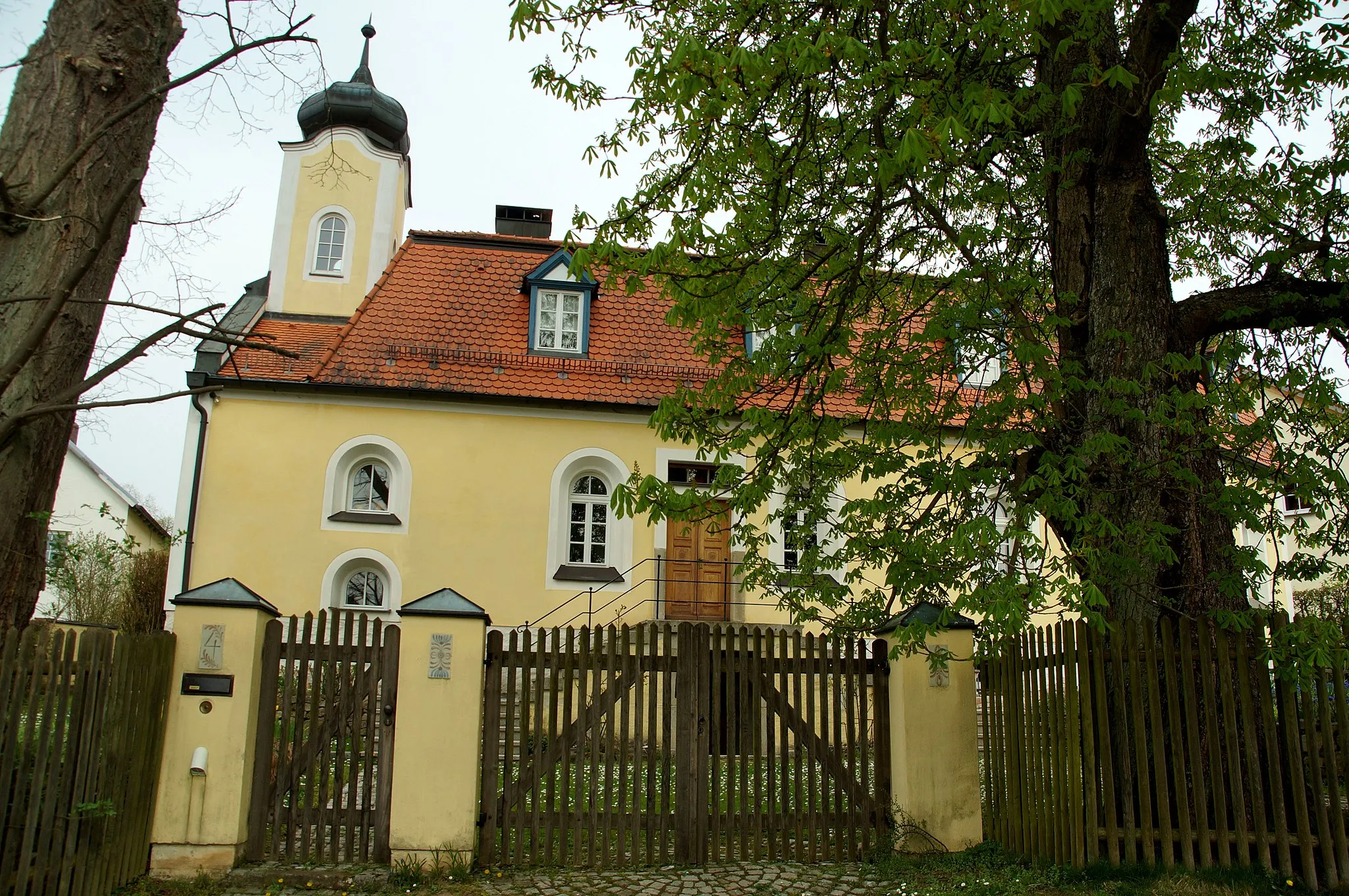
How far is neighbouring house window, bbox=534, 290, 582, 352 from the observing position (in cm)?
1648

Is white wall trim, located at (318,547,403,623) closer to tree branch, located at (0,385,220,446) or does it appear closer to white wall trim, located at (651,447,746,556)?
white wall trim, located at (651,447,746,556)

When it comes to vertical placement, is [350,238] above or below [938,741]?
above

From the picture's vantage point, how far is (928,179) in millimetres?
6965

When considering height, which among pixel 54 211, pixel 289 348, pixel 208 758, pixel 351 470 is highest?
pixel 289 348

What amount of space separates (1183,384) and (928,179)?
236 centimetres

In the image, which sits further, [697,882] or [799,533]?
[799,533]

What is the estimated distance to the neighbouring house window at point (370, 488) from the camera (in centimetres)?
1524

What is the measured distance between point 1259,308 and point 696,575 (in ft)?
33.1

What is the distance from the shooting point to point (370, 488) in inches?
603

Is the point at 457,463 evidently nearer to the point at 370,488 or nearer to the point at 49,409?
the point at 370,488

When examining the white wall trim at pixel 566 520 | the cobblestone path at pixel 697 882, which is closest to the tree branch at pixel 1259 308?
the cobblestone path at pixel 697 882

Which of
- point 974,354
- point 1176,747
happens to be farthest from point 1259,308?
point 1176,747

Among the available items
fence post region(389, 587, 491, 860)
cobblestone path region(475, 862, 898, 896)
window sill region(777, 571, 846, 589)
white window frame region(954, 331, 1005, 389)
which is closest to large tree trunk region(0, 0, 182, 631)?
fence post region(389, 587, 491, 860)

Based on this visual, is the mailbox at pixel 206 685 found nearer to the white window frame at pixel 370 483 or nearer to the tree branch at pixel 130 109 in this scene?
the tree branch at pixel 130 109
